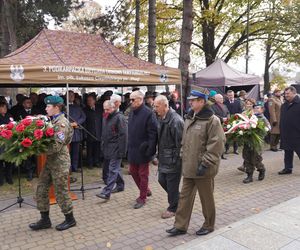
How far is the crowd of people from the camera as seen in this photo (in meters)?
4.19

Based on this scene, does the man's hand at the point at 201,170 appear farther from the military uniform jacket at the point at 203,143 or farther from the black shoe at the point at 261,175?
the black shoe at the point at 261,175

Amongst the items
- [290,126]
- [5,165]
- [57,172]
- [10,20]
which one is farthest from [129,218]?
[10,20]

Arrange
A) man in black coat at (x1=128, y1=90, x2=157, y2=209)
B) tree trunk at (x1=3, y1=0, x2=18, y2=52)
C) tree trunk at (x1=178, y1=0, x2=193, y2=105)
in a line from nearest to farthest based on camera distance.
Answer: man in black coat at (x1=128, y1=90, x2=157, y2=209) → tree trunk at (x1=178, y1=0, x2=193, y2=105) → tree trunk at (x1=3, y1=0, x2=18, y2=52)

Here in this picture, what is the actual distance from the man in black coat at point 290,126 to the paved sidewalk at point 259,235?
2.99 m

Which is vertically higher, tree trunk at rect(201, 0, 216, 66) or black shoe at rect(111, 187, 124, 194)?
tree trunk at rect(201, 0, 216, 66)

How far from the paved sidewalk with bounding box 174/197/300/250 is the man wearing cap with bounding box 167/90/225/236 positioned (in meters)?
0.28

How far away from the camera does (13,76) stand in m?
6.11

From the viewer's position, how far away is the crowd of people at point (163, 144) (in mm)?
4188

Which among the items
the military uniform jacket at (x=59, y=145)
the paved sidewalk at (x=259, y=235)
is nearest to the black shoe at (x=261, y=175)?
the paved sidewalk at (x=259, y=235)

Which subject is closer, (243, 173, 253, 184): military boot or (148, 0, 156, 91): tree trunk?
(243, 173, 253, 184): military boot

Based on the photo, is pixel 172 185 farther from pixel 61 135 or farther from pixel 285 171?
pixel 285 171

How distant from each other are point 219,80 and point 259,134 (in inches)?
279

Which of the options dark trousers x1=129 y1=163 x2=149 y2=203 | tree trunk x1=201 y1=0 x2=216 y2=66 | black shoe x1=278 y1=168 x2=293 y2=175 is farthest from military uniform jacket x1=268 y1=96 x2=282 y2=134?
tree trunk x1=201 y1=0 x2=216 y2=66

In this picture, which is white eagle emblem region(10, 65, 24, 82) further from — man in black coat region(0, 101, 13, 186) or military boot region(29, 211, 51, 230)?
military boot region(29, 211, 51, 230)
